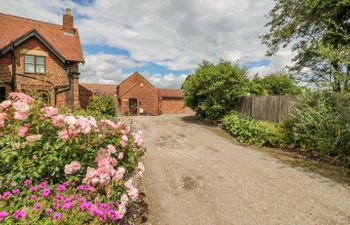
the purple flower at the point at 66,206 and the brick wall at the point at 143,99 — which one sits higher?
the brick wall at the point at 143,99

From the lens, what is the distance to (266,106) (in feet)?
33.4

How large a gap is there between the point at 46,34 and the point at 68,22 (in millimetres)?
2377

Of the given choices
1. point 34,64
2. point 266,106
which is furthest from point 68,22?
point 266,106

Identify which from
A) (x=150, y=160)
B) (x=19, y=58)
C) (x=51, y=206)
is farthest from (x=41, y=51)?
(x=51, y=206)

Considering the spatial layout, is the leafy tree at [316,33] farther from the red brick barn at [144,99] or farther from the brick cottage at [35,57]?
the red brick barn at [144,99]

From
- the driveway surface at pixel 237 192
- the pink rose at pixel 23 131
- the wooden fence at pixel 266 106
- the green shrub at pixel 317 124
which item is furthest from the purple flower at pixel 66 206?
the wooden fence at pixel 266 106

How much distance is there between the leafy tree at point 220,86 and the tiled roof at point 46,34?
9.37m

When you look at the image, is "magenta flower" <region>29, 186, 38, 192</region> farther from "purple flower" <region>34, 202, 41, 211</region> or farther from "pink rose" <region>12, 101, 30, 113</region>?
"pink rose" <region>12, 101, 30, 113</region>

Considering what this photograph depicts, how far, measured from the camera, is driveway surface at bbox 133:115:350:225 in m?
3.29

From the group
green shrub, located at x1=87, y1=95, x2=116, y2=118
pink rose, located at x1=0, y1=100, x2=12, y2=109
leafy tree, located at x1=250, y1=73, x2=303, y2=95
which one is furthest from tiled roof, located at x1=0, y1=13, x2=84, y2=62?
leafy tree, located at x1=250, y1=73, x2=303, y2=95

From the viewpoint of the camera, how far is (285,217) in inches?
129

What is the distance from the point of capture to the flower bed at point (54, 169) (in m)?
2.05

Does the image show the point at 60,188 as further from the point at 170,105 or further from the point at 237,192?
the point at 170,105

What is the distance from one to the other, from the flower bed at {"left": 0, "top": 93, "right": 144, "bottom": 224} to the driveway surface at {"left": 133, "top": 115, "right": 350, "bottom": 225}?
4.34 ft
